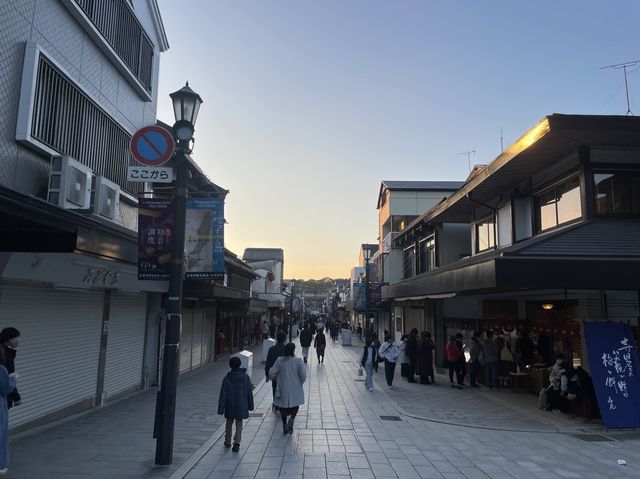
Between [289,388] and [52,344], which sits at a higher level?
[52,344]

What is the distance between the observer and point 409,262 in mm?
30672

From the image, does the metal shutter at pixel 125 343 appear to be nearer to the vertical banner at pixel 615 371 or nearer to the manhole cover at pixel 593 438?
the manhole cover at pixel 593 438

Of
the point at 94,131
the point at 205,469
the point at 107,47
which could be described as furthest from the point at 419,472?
the point at 107,47

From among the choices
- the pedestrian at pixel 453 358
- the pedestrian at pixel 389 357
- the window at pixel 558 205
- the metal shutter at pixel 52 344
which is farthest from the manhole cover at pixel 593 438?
the metal shutter at pixel 52 344

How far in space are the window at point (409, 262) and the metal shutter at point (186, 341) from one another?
45.7ft

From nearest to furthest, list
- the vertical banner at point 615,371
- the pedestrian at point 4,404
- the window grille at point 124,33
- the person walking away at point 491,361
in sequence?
the pedestrian at point 4,404, the vertical banner at point 615,371, the window grille at point 124,33, the person walking away at point 491,361

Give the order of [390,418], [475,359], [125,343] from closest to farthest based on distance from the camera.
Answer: [390,418]
[125,343]
[475,359]

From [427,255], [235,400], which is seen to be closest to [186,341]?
[235,400]

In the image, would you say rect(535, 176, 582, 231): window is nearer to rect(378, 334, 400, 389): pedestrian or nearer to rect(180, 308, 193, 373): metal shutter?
rect(378, 334, 400, 389): pedestrian

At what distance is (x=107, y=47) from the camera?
11.4 meters

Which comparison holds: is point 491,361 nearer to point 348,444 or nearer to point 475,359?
point 475,359

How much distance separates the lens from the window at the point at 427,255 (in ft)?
77.8

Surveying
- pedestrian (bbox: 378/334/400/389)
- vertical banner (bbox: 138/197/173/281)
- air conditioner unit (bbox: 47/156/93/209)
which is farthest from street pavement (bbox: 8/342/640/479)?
air conditioner unit (bbox: 47/156/93/209)

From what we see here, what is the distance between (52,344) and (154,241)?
370 cm
